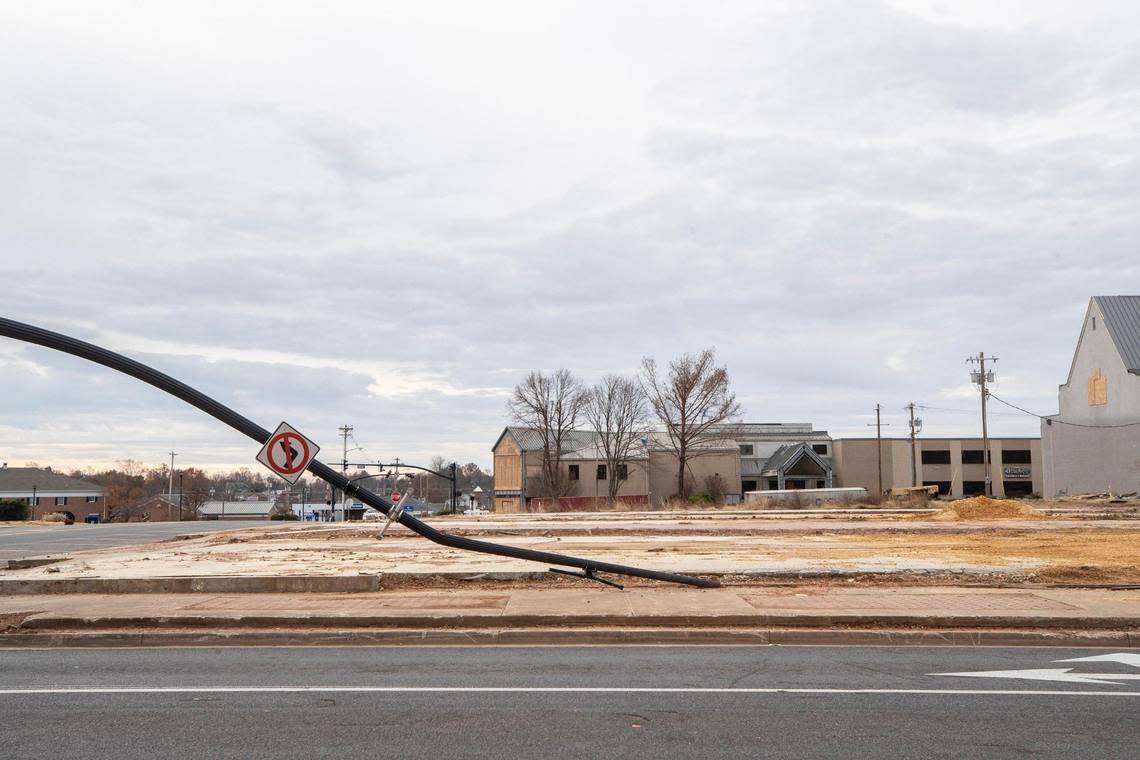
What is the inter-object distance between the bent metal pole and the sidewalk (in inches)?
21.5

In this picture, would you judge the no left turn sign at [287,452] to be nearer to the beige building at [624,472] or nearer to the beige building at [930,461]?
the beige building at [624,472]

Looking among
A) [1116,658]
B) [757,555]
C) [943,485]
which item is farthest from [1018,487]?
A: [1116,658]

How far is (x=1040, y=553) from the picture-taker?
21047 millimetres

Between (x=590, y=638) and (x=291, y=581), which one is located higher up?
(x=291, y=581)

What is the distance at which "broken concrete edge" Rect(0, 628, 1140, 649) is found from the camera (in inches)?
448

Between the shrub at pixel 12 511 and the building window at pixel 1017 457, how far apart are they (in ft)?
299

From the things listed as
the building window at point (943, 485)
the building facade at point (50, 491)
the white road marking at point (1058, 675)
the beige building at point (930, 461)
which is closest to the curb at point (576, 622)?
the white road marking at point (1058, 675)

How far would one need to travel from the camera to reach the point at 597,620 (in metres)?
12.3

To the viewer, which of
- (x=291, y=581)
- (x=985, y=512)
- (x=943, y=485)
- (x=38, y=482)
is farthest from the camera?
(x=38, y=482)

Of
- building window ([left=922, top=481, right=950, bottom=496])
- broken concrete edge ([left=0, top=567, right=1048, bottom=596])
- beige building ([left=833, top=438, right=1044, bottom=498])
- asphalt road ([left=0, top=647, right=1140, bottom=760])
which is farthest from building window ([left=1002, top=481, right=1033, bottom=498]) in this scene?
asphalt road ([left=0, top=647, right=1140, bottom=760])

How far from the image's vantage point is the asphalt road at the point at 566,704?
6695 millimetres

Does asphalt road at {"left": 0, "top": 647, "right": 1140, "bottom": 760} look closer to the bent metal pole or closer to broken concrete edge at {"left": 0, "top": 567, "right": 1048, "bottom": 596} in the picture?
the bent metal pole

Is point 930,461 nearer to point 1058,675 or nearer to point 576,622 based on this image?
point 576,622

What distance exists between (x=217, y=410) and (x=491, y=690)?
Answer: 6.49 metres
